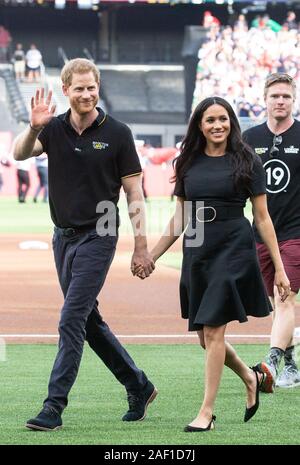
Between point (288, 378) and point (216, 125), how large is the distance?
2577mm

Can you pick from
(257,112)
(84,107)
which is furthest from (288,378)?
(257,112)

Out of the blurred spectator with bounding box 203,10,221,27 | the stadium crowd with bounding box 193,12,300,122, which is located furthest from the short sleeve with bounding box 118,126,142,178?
the blurred spectator with bounding box 203,10,221,27

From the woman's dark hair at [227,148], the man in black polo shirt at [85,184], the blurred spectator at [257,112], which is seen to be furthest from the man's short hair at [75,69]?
the blurred spectator at [257,112]

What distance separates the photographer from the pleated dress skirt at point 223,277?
712 centimetres

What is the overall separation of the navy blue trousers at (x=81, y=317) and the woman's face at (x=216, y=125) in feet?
2.80

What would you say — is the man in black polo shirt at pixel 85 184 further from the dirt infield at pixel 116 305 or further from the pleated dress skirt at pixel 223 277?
the dirt infield at pixel 116 305

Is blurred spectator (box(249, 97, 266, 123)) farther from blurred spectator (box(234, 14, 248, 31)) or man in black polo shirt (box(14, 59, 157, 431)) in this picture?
man in black polo shirt (box(14, 59, 157, 431))

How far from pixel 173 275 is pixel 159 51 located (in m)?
42.4

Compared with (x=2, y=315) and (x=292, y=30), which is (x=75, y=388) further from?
(x=292, y=30)

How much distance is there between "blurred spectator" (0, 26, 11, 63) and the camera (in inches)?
2221

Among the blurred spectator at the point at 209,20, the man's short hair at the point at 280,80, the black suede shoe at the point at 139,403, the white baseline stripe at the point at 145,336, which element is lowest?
the blurred spectator at the point at 209,20

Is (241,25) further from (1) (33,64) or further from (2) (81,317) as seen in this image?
(2) (81,317)

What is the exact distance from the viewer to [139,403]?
24.8ft

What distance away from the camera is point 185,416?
759 cm
